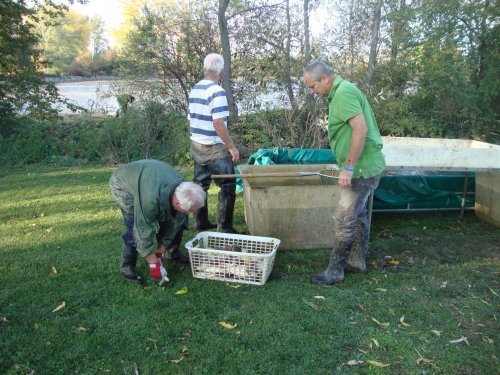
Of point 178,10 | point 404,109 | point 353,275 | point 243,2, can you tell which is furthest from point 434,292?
point 178,10

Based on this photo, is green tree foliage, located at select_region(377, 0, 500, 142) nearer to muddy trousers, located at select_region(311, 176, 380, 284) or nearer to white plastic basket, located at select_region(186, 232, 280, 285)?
muddy trousers, located at select_region(311, 176, 380, 284)

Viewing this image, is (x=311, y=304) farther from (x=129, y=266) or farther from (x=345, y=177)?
(x=129, y=266)

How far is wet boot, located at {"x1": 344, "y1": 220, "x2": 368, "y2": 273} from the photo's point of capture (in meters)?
3.92

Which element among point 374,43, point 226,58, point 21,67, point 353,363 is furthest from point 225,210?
point 21,67

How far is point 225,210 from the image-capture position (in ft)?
15.4

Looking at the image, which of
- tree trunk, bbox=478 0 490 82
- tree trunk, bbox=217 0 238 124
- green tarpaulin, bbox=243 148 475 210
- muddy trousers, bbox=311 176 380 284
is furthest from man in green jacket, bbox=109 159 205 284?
tree trunk, bbox=478 0 490 82

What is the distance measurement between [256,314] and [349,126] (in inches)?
63.1

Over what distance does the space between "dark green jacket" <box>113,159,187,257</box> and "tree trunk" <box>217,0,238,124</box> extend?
17.8 ft

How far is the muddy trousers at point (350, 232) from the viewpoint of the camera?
3.52 meters

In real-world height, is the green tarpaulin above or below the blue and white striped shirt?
below

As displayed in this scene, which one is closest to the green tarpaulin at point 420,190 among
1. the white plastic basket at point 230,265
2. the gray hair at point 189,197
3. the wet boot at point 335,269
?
the wet boot at point 335,269

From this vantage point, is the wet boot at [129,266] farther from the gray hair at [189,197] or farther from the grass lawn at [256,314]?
the gray hair at [189,197]

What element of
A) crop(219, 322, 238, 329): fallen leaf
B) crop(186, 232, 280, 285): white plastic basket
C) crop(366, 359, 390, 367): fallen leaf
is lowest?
crop(366, 359, 390, 367): fallen leaf

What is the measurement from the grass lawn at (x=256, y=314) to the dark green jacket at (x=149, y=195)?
60 centimetres
